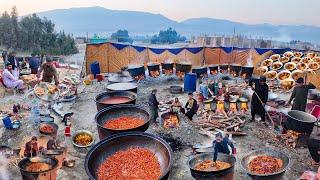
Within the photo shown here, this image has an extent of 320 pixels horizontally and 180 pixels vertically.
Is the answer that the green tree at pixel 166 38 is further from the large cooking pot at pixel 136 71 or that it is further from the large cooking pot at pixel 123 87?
the large cooking pot at pixel 123 87

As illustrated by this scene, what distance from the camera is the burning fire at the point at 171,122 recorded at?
42.2 ft

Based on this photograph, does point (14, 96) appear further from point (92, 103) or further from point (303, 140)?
point (303, 140)

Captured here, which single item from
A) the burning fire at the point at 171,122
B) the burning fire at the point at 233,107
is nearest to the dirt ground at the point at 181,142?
the burning fire at the point at 171,122

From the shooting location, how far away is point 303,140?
11352mm

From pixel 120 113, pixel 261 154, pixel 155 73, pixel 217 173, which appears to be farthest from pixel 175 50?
pixel 217 173

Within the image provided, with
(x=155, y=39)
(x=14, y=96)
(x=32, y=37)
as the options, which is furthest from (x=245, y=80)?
(x=32, y=37)

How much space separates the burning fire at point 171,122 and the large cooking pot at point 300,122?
433cm

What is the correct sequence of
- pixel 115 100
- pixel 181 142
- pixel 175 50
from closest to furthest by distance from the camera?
pixel 181 142
pixel 115 100
pixel 175 50

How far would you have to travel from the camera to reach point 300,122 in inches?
428

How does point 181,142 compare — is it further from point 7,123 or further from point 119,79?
point 119,79

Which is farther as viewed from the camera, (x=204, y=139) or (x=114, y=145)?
(x=204, y=139)

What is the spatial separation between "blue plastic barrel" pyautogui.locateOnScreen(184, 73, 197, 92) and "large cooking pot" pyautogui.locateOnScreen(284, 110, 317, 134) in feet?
24.8

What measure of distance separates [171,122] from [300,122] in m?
4.98

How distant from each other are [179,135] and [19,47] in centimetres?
3911
